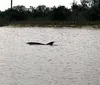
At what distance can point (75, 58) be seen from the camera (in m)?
23.4

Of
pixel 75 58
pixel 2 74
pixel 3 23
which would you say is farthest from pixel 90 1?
pixel 2 74

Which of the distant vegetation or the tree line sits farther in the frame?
the tree line

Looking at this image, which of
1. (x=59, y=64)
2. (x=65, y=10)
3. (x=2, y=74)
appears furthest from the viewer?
(x=65, y=10)

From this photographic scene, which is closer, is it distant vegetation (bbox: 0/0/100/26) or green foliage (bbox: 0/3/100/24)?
distant vegetation (bbox: 0/0/100/26)

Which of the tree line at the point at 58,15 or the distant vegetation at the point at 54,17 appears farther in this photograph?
the tree line at the point at 58,15

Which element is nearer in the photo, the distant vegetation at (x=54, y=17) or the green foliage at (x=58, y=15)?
the distant vegetation at (x=54, y=17)

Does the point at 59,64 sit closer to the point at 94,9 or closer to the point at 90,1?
the point at 94,9

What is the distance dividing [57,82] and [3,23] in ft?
190

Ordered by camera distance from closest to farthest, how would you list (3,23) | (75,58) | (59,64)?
(59,64)
(75,58)
(3,23)

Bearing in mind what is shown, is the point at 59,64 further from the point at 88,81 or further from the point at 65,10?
the point at 65,10

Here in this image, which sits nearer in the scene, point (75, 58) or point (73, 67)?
point (73, 67)

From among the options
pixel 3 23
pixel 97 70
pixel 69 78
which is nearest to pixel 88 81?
pixel 69 78

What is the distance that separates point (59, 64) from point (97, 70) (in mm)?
2603

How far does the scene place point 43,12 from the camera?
85.3 metres
